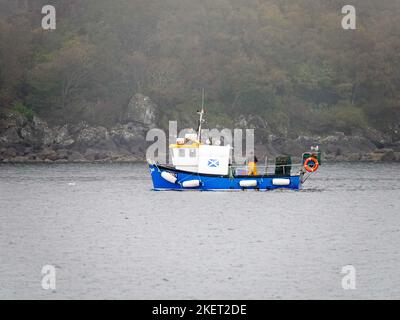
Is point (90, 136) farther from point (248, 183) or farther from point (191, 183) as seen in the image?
point (248, 183)

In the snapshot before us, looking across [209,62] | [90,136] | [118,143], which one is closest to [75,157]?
[90,136]

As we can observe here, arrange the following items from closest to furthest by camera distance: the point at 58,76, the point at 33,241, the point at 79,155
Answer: the point at 33,241 < the point at 79,155 < the point at 58,76

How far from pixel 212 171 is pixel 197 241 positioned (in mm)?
19294

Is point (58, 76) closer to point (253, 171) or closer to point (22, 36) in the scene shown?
point (22, 36)

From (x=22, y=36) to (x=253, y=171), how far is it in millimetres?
84263

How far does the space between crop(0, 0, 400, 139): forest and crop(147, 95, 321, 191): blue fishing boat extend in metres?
67.5

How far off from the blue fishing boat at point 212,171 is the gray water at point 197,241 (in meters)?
1.20

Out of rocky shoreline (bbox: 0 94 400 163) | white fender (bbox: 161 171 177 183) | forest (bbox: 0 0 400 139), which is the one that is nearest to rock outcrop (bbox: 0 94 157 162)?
rocky shoreline (bbox: 0 94 400 163)

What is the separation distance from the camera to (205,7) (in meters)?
166

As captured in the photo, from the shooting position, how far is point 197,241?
173 ft

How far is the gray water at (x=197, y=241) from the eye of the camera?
40.5m

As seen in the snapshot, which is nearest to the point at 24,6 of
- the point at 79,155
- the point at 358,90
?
the point at 79,155

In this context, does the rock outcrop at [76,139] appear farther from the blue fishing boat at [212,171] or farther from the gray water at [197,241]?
the blue fishing boat at [212,171]

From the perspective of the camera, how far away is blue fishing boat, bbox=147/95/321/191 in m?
70.7
